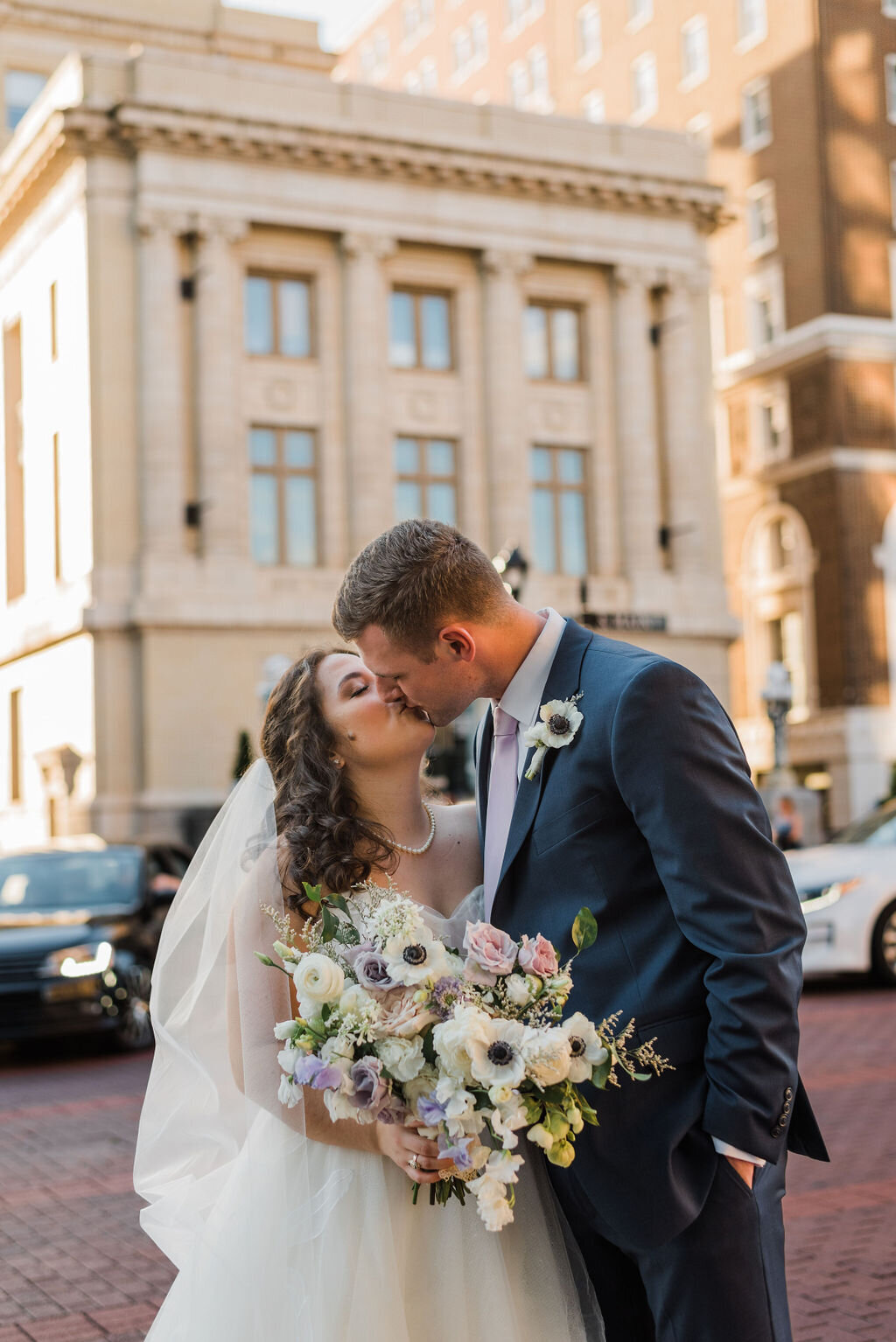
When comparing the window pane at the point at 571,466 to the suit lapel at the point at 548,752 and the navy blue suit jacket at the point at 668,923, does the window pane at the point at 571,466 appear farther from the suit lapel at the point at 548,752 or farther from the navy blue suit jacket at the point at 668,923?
the navy blue suit jacket at the point at 668,923

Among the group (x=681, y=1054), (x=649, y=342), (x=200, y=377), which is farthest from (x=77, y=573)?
(x=681, y=1054)

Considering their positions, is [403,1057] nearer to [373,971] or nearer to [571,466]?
[373,971]

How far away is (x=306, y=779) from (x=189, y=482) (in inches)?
1263

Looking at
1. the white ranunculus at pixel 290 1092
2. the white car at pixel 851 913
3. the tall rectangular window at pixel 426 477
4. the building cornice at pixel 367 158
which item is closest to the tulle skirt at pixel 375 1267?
the white ranunculus at pixel 290 1092

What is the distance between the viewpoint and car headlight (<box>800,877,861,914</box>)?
45.4 ft

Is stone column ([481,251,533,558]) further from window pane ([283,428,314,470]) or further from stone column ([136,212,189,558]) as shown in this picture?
stone column ([136,212,189,558])

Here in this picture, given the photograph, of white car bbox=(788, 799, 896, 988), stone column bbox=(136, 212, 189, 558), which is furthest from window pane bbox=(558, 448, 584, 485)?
white car bbox=(788, 799, 896, 988)

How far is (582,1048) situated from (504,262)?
120 feet

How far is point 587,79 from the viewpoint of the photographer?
5359cm

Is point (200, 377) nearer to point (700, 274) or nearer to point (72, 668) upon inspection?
point (72, 668)

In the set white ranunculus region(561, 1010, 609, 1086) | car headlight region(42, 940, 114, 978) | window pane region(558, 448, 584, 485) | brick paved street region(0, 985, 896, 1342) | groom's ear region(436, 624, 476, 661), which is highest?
window pane region(558, 448, 584, 485)

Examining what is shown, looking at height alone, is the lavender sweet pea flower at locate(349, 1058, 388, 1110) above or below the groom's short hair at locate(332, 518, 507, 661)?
below

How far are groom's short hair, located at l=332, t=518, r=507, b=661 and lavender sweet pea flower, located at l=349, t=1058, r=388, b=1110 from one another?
0.85 metres

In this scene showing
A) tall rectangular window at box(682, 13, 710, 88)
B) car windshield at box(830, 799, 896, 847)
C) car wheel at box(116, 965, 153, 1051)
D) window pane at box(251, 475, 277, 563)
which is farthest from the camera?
tall rectangular window at box(682, 13, 710, 88)
